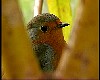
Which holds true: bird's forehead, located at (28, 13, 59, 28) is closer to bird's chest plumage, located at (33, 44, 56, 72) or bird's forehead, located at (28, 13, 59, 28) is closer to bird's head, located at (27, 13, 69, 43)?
bird's head, located at (27, 13, 69, 43)

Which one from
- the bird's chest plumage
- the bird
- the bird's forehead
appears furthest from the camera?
the bird's forehead

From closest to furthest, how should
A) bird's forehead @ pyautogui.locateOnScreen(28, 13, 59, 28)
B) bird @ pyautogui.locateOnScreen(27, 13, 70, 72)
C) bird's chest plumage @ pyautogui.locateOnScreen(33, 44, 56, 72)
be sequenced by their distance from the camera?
bird's chest plumage @ pyautogui.locateOnScreen(33, 44, 56, 72)
bird @ pyautogui.locateOnScreen(27, 13, 70, 72)
bird's forehead @ pyautogui.locateOnScreen(28, 13, 59, 28)

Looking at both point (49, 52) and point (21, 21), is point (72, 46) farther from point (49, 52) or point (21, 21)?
point (49, 52)

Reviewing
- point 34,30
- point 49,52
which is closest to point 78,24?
point 49,52

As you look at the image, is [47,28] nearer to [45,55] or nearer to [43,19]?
[43,19]

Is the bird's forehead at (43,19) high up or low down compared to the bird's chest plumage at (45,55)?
up

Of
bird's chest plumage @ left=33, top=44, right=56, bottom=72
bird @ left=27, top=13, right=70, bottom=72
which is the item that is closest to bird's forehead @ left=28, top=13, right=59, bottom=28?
bird @ left=27, top=13, right=70, bottom=72

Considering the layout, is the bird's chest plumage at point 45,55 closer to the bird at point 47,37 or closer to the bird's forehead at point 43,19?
the bird at point 47,37

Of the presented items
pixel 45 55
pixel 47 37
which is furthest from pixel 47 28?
pixel 45 55

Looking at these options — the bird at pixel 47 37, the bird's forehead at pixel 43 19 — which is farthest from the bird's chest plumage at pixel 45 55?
the bird's forehead at pixel 43 19
